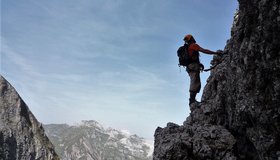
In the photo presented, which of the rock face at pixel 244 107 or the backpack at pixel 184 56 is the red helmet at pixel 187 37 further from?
the rock face at pixel 244 107

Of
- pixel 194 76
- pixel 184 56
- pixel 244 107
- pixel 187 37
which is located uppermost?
pixel 187 37

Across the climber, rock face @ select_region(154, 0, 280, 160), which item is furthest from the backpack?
rock face @ select_region(154, 0, 280, 160)

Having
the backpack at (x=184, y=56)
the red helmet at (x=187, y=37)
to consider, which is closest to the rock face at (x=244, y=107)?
the backpack at (x=184, y=56)

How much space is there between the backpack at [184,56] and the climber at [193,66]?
0.17m

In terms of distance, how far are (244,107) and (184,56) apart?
282 inches

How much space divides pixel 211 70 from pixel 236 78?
19.9 feet

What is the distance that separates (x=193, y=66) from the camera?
55.1 ft

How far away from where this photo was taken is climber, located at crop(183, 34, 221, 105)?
15773 millimetres

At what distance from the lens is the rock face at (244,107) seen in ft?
27.7

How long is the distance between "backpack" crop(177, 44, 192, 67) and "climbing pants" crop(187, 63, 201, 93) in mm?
285

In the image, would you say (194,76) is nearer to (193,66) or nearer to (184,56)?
(193,66)

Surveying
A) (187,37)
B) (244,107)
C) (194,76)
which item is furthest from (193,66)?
A: (244,107)

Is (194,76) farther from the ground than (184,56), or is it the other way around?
(184,56)

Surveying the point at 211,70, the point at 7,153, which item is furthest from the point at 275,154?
the point at 7,153
